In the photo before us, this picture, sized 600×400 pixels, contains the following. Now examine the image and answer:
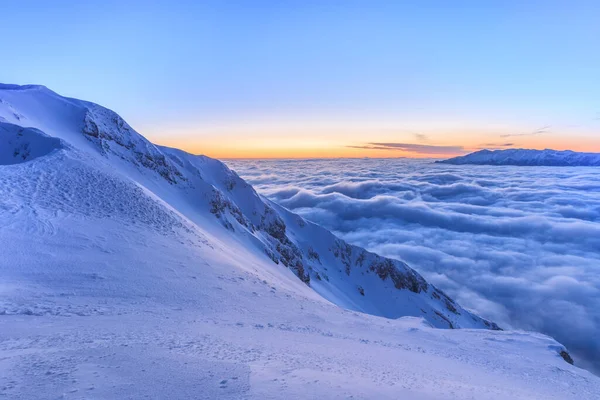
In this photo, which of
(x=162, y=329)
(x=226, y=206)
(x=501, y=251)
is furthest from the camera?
(x=501, y=251)

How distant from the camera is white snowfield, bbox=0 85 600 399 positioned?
527 centimetres

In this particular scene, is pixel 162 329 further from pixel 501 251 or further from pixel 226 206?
pixel 501 251

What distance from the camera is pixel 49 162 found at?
816 inches

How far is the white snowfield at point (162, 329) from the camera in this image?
17.3ft

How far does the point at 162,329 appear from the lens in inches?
305

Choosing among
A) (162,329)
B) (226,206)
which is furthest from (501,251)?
(162,329)

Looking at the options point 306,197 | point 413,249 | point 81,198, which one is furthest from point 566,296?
point 306,197

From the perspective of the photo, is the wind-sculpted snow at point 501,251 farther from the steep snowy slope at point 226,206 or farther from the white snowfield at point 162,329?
the white snowfield at point 162,329

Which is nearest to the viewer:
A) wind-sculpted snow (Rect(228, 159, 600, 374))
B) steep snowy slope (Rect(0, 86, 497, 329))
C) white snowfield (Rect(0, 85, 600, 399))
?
white snowfield (Rect(0, 85, 600, 399))

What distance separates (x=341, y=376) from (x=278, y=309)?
6.13 metres

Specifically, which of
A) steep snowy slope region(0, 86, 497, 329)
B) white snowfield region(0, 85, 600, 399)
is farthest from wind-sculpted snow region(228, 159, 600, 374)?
white snowfield region(0, 85, 600, 399)

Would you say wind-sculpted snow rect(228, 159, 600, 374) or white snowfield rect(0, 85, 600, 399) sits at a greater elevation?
white snowfield rect(0, 85, 600, 399)

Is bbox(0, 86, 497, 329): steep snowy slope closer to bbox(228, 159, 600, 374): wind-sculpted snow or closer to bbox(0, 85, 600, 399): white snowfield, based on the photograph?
bbox(0, 85, 600, 399): white snowfield

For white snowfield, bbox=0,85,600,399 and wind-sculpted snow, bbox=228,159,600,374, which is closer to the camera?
white snowfield, bbox=0,85,600,399
